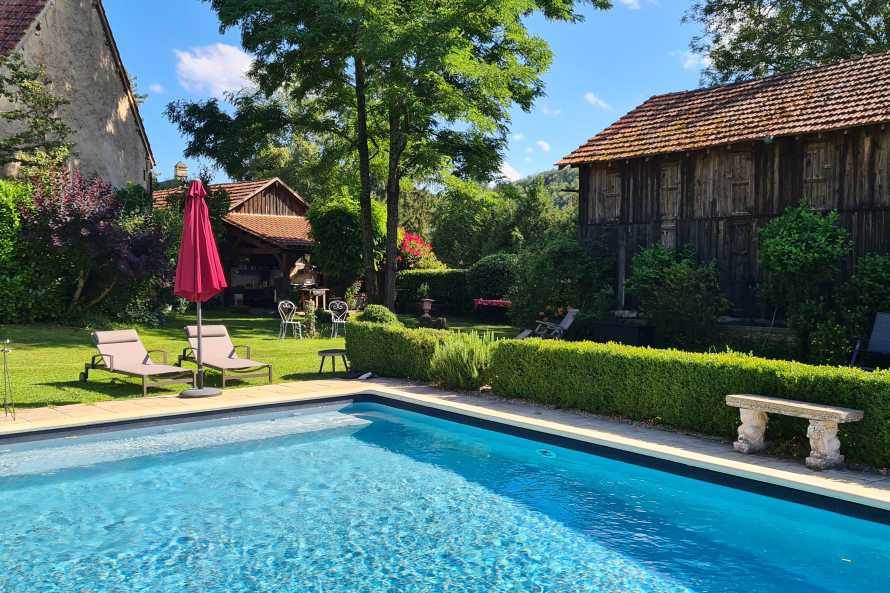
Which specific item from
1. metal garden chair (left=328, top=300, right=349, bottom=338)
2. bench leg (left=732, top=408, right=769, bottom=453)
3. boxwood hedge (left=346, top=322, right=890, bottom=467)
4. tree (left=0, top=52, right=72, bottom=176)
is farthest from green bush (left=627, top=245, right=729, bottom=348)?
tree (left=0, top=52, right=72, bottom=176)

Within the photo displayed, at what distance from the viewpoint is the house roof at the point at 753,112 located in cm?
1591

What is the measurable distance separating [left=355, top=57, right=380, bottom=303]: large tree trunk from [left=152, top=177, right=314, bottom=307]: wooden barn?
4.05 m

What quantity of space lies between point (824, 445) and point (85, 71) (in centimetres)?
2470

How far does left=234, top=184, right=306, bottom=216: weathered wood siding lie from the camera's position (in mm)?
36688

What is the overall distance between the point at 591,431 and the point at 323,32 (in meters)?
19.3

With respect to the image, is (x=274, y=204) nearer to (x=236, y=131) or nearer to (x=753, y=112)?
(x=236, y=131)

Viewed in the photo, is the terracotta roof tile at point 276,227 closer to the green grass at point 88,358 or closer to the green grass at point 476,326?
the green grass at point 476,326

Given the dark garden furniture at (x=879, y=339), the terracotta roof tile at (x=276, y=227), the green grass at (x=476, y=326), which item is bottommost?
the green grass at (x=476, y=326)

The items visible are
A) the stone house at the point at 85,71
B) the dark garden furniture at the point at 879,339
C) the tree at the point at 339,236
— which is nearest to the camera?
the dark garden furniture at the point at 879,339

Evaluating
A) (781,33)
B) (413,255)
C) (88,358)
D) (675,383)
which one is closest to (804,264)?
(675,383)

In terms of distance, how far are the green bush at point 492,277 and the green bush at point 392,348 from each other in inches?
588

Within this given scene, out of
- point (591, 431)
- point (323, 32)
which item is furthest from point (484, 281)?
point (591, 431)

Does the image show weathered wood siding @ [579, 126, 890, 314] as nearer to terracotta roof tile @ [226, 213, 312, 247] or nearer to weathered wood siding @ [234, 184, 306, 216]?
terracotta roof tile @ [226, 213, 312, 247]

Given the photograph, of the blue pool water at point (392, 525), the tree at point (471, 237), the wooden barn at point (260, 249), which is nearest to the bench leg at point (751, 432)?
the blue pool water at point (392, 525)
